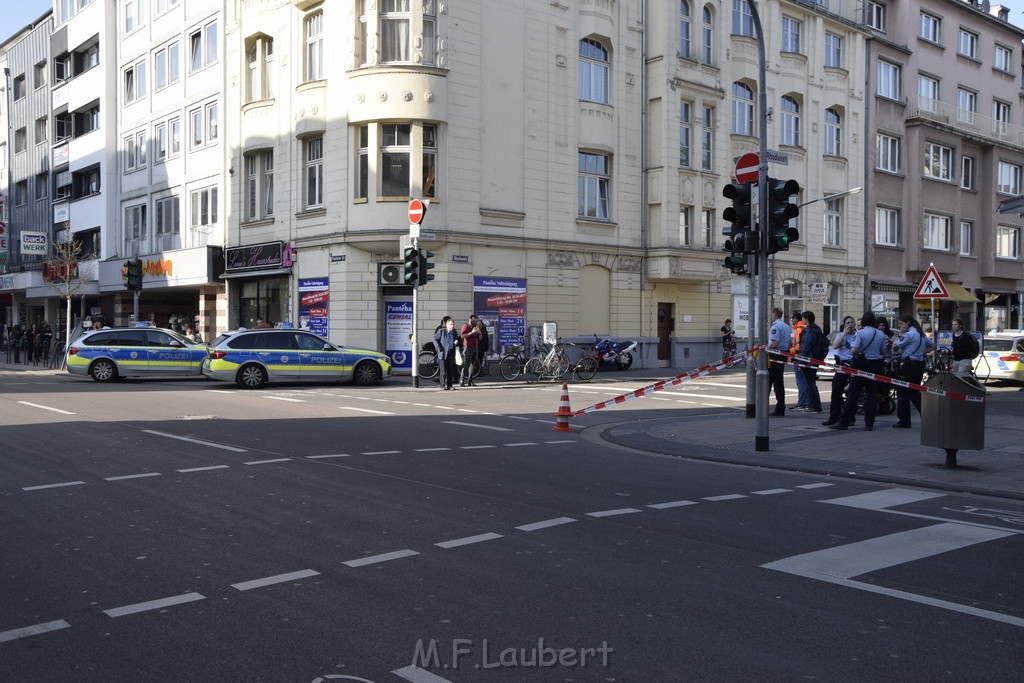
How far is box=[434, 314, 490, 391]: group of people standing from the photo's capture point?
77.3ft

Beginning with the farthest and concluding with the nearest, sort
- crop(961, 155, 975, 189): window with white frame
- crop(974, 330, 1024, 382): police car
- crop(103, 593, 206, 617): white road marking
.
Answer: crop(961, 155, 975, 189): window with white frame → crop(974, 330, 1024, 382): police car → crop(103, 593, 206, 617): white road marking

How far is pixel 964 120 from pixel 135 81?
120 ft

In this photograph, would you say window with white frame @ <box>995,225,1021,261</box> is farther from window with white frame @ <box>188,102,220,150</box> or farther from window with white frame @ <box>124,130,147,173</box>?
window with white frame @ <box>124,130,147,173</box>

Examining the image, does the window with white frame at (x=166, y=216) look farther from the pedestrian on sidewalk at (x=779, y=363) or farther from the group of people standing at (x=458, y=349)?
the pedestrian on sidewalk at (x=779, y=363)

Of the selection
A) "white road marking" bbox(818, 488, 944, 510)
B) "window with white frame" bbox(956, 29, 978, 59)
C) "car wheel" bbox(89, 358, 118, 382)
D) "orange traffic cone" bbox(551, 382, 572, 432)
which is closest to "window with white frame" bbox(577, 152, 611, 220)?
"car wheel" bbox(89, 358, 118, 382)

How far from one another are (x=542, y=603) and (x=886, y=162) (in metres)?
40.1

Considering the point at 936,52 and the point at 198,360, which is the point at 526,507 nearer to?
the point at 198,360

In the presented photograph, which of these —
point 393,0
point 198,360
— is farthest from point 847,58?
point 198,360

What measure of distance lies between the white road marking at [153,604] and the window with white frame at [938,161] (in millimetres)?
42909

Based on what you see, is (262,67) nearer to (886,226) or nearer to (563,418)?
(563,418)

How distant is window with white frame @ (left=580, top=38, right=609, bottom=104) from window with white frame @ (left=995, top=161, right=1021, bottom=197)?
24830 millimetres

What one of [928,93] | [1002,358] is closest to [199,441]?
[1002,358]

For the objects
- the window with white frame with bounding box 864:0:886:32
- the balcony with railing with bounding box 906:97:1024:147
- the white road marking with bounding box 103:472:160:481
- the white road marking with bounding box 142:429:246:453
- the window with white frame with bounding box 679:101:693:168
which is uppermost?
the window with white frame with bounding box 864:0:886:32

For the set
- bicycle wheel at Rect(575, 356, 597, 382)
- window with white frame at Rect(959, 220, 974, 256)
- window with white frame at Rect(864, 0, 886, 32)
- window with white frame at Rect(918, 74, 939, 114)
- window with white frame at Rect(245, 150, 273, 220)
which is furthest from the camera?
window with white frame at Rect(959, 220, 974, 256)
